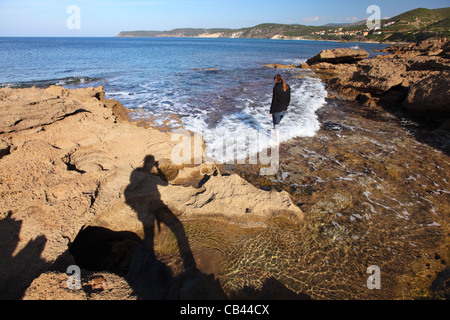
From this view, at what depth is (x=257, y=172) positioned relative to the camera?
5102mm

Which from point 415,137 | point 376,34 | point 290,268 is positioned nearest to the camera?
point 290,268

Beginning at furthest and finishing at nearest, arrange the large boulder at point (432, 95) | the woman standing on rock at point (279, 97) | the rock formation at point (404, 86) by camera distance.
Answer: the rock formation at point (404, 86) < the large boulder at point (432, 95) < the woman standing on rock at point (279, 97)

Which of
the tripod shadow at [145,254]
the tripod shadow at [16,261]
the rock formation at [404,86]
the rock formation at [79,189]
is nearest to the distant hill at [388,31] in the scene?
the rock formation at [404,86]

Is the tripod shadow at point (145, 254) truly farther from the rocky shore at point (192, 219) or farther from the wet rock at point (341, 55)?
the wet rock at point (341, 55)

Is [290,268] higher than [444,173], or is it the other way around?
[444,173]

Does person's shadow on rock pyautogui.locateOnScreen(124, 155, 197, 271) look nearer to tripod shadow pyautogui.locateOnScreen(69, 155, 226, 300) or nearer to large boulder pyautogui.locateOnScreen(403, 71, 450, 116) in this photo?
tripod shadow pyautogui.locateOnScreen(69, 155, 226, 300)

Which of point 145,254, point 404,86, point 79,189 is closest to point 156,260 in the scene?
point 145,254

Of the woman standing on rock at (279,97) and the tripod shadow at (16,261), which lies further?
the woman standing on rock at (279,97)

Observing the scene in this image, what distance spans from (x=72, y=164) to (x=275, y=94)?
206 inches

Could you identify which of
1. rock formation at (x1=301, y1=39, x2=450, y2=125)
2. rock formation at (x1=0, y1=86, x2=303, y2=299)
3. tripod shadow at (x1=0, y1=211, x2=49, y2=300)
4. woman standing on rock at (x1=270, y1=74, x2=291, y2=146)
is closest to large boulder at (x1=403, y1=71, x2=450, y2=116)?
rock formation at (x1=301, y1=39, x2=450, y2=125)

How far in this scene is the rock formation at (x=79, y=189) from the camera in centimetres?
269
